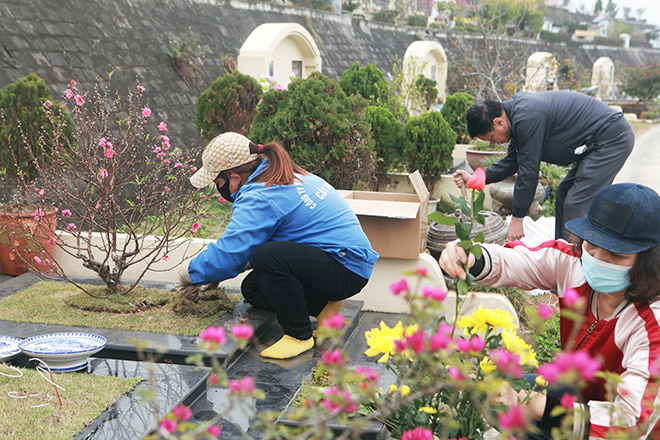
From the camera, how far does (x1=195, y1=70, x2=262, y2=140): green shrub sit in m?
6.98

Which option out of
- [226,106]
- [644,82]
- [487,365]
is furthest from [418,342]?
[644,82]

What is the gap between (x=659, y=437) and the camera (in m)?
1.82

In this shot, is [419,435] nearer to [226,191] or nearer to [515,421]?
[515,421]

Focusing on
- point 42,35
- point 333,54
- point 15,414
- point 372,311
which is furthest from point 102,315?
point 333,54

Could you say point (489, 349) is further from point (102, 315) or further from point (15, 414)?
point (102, 315)

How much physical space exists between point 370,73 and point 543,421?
1139cm

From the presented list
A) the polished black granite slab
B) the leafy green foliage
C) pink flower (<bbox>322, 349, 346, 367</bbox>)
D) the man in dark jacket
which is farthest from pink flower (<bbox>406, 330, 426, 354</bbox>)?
the leafy green foliage

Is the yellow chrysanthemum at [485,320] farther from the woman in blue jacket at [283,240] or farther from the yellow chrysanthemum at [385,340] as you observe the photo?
the woman in blue jacket at [283,240]

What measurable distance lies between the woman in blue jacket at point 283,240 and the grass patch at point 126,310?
0.32 metres

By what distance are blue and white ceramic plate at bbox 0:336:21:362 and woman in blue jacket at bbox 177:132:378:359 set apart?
90 cm

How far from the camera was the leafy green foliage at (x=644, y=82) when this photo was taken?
28.0 metres

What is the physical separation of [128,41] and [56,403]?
7.76m

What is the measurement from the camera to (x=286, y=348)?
3.27 m

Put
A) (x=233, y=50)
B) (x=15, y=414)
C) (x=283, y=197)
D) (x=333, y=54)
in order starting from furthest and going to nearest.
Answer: (x=333, y=54), (x=233, y=50), (x=283, y=197), (x=15, y=414)
